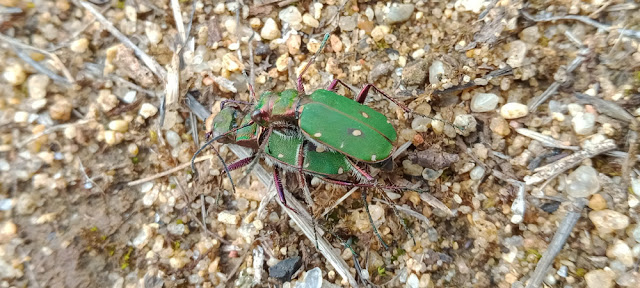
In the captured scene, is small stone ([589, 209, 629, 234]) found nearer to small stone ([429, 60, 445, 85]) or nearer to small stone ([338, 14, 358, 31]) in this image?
small stone ([429, 60, 445, 85])

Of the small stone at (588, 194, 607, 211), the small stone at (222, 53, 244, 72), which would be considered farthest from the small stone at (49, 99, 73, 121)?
the small stone at (588, 194, 607, 211)

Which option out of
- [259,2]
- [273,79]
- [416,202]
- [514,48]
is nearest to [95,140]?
[273,79]

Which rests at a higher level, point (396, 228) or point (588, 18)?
point (588, 18)

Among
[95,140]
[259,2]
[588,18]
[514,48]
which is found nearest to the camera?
[588,18]

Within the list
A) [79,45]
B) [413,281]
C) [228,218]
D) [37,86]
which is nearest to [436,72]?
[413,281]

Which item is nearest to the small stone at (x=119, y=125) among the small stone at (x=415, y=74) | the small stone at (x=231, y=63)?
the small stone at (x=231, y=63)

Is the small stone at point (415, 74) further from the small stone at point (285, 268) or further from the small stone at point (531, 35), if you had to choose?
the small stone at point (285, 268)

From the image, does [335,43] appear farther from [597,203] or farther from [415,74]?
[597,203]

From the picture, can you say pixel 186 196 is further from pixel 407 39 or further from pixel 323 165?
pixel 407 39
